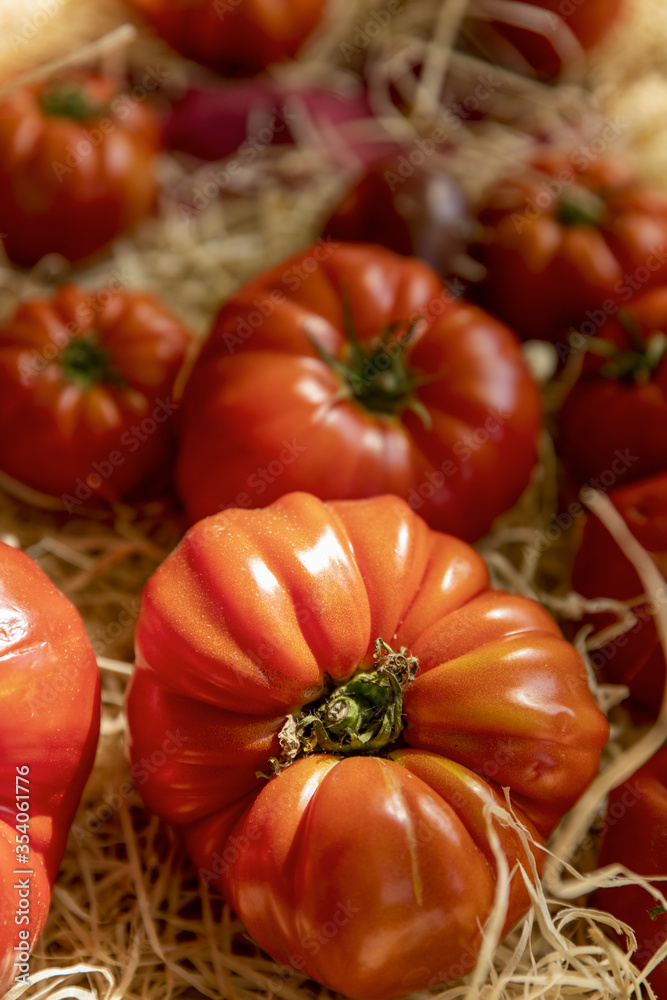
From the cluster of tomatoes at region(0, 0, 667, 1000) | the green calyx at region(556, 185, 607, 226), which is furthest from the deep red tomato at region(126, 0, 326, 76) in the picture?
the green calyx at region(556, 185, 607, 226)

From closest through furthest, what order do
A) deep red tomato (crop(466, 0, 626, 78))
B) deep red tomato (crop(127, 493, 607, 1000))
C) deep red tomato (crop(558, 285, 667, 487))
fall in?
deep red tomato (crop(127, 493, 607, 1000)) < deep red tomato (crop(558, 285, 667, 487)) < deep red tomato (crop(466, 0, 626, 78))

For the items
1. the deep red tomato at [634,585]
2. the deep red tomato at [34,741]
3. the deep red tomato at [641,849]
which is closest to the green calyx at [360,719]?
the deep red tomato at [34,741]

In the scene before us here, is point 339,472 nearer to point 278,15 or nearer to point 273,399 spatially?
point 273,399

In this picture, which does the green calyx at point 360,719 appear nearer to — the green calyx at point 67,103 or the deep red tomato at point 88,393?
the deep red tomato at point 88,393

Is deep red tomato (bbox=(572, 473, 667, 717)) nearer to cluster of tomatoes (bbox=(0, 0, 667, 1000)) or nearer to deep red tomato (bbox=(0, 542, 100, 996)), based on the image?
cluster of tomatoes (bbox=(0, 0, 667, 1000))

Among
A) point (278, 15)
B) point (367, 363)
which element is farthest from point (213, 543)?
point (278, 15)
